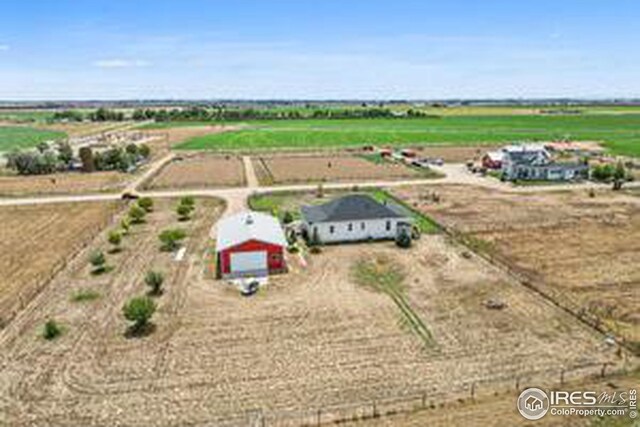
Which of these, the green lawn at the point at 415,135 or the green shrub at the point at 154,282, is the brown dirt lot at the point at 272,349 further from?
the green lawn at the point at 415,135

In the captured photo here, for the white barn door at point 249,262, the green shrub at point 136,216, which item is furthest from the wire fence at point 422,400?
the green shrub at point 136,216

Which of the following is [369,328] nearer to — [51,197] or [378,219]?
[378,219]

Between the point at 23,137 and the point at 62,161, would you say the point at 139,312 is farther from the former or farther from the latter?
the point at 23,137

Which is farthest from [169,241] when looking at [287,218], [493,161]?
[493,161]

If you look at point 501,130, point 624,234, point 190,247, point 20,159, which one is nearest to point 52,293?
point 190,247

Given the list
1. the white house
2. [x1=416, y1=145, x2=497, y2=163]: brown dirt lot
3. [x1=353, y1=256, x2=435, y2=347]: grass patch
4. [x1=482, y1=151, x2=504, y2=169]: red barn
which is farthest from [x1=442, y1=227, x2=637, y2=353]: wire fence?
[x1=416, y1=145, x2=497, y2=163]: brown dirt lot

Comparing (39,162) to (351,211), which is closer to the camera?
(351,211)
